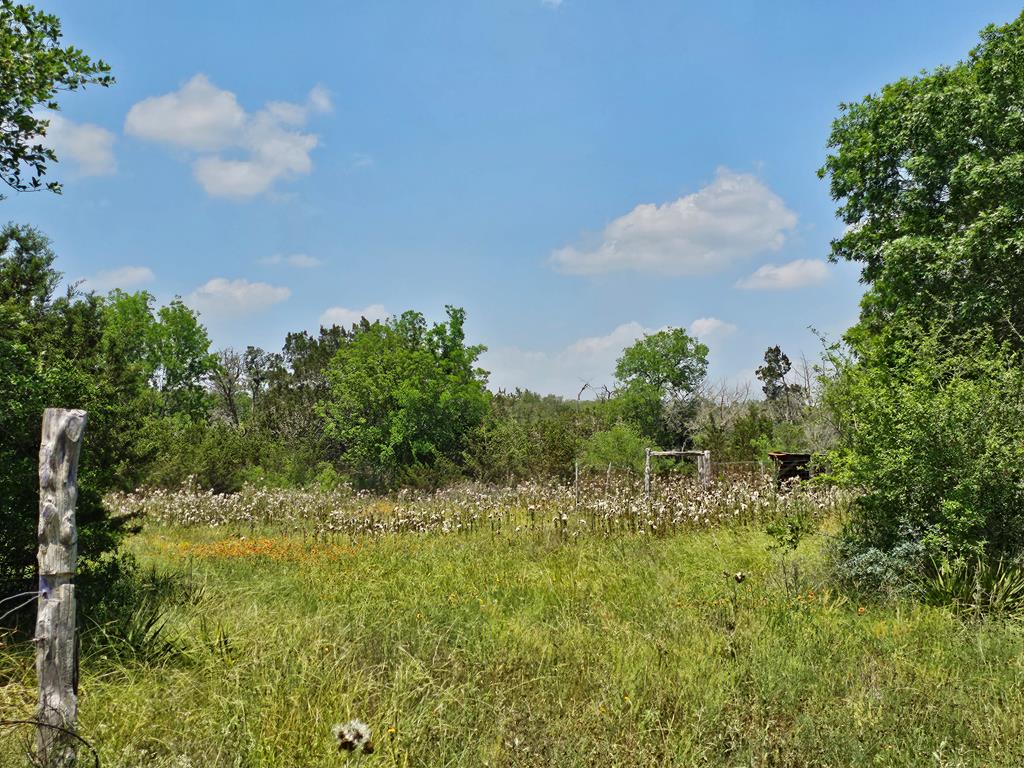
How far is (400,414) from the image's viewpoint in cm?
2397

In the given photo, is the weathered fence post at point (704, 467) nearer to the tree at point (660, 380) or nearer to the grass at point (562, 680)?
the grass at point (562, 680)

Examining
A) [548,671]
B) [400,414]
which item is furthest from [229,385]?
[548,671]

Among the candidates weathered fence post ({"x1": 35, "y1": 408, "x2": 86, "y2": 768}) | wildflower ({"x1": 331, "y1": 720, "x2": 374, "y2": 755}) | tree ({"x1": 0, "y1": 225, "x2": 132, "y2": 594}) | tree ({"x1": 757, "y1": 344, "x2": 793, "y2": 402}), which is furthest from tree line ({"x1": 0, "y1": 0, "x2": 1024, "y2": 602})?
tree ({"x1": 757, "y1": 344, "x2": 793, "y2": 402})

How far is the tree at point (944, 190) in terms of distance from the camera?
1277 centimetres

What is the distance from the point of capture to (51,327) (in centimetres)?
817

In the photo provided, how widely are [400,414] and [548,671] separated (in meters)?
19.5

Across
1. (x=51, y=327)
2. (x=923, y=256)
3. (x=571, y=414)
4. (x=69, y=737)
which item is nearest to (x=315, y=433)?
(x=571, y=414)

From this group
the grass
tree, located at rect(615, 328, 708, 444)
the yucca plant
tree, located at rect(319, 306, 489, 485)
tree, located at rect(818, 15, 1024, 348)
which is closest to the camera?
the grass

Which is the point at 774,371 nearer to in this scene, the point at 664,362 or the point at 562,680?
→ the point at 664,362

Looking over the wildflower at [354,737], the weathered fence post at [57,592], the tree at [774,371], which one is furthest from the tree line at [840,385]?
the tree at [774,371]

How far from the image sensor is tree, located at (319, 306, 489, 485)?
23.9 metres

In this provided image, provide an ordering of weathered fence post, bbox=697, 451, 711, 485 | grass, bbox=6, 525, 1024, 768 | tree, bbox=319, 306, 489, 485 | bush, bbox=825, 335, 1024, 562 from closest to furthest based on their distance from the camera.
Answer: grass, bbox=6, 525, 1024, 768 → bush, bbox=825, 335, 1024, 562 → weathered fence post, bbox=697, 451, 711, 485 → tree, bbox=319, 306, 489, 485

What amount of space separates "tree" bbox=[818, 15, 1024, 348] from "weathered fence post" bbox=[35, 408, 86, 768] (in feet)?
38.2

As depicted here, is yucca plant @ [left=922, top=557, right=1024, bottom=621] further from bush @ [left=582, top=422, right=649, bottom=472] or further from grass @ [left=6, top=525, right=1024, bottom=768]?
bush @ [left=582, top=422, right=649, bottom=472]
